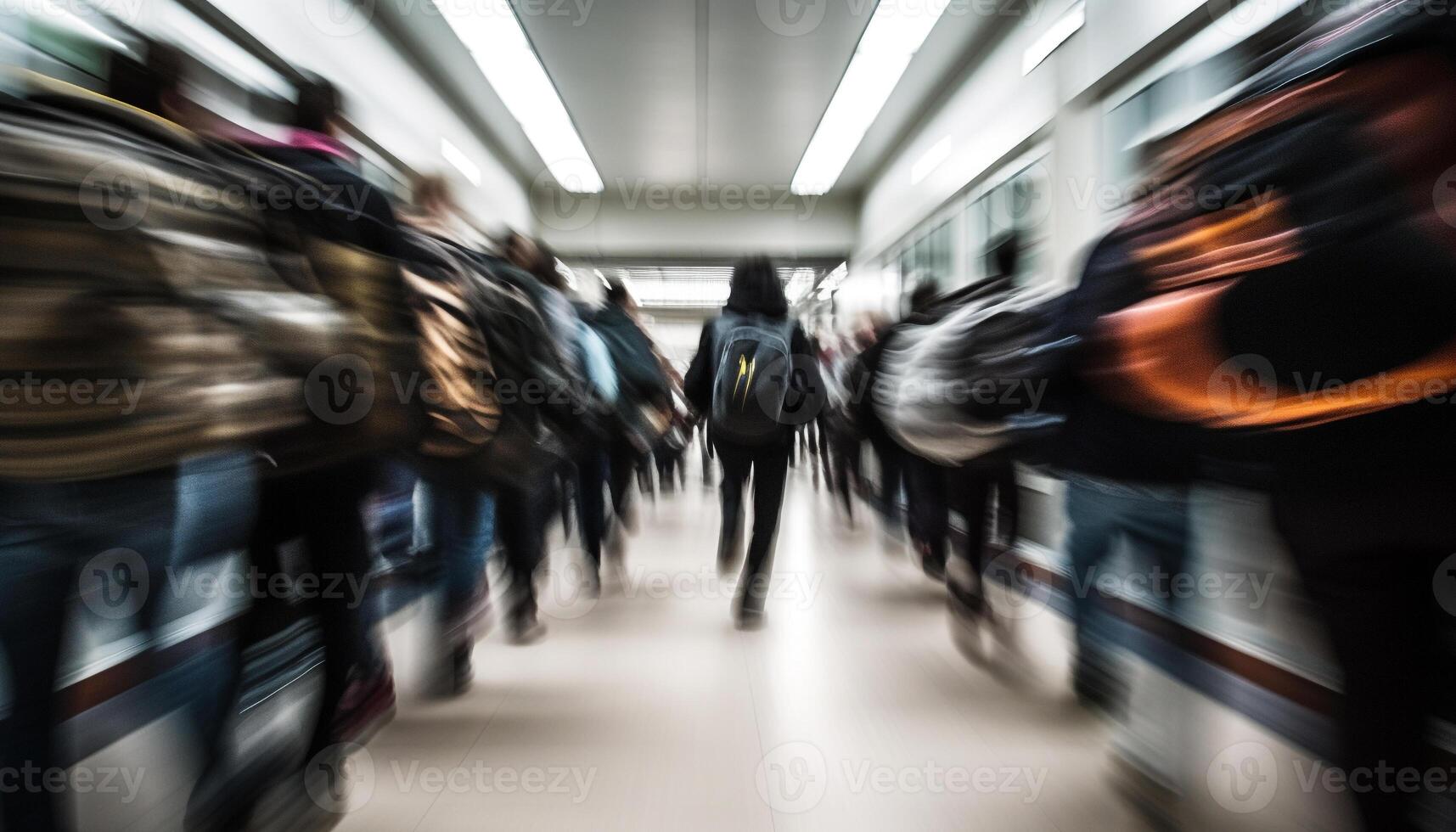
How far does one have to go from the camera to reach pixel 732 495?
3.19m

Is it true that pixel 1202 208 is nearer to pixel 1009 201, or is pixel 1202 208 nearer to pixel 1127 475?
pixel 1127 475

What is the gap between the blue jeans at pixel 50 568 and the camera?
3.13 feet

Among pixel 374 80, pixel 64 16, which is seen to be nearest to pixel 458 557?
pixel 64 16

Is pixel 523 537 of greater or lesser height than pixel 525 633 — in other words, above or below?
above

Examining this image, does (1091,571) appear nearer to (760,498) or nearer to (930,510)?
(760,498)

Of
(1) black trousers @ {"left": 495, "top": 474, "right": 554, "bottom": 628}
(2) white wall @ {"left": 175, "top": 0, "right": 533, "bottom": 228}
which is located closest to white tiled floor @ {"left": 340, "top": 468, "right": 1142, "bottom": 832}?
(1) black trousers @ {"left": 495, "top": 474, "right": 554, "bottom": 628}

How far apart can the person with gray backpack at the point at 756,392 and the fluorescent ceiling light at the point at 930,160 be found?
5.15 metres

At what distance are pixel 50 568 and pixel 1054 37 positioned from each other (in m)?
5.93

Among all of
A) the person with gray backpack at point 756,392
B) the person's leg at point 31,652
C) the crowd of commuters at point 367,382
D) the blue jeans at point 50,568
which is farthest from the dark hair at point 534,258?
the person's leg at point 31,652

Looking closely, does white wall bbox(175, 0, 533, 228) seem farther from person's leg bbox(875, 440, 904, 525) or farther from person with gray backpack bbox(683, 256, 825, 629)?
person's leg bbox(875, 440, 904, 525)

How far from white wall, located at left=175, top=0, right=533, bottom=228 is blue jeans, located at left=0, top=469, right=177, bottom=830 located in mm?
1590

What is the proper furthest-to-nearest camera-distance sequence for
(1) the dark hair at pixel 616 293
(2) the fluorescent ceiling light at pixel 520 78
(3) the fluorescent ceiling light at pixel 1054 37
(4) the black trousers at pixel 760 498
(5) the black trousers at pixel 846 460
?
(2) the fluorescent ceiling light at pixel 520 78, (5) the black trousers at pixel 846 460, (3) the fluorescent ceiling light at pixel 1054 37, (1) the dark hair at pixel 616 293, (4) the black trousers at pixel 760 498

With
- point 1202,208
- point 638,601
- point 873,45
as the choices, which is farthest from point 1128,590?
point 873,45

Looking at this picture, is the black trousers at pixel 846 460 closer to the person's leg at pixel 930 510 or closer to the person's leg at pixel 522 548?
the person's leg at pixel 930 510
